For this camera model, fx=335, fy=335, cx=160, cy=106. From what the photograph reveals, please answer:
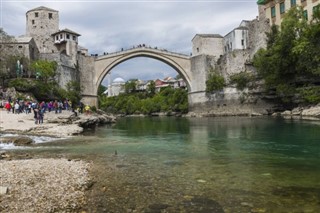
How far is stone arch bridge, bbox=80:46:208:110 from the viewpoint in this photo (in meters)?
49.4

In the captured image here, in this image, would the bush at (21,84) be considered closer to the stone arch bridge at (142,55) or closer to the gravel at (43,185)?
the stone arch bridge at (142,55)

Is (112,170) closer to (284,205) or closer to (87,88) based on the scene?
(284,205)

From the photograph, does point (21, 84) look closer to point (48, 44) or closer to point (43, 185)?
point (48, 44)

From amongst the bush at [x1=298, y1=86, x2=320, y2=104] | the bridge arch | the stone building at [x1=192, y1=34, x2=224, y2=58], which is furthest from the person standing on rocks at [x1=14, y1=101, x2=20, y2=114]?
the stone building at [x1=192, y1=34, x2=224, y2=58]

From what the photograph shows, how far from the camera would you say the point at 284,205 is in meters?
6.13

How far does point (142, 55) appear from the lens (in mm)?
53344

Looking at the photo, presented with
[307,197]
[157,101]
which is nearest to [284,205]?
[307,197]

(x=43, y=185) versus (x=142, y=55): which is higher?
(x=142, y=55)

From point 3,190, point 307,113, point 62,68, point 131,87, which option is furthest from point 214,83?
point 131,87

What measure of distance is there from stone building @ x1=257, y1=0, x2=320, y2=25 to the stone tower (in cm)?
3100

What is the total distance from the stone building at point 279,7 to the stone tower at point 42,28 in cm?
3100

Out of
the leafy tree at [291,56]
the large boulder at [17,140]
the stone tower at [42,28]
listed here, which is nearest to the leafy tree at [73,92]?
the stone tower at [42,28]

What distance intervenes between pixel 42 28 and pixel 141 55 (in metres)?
15.6

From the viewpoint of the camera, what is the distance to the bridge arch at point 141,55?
165ft
